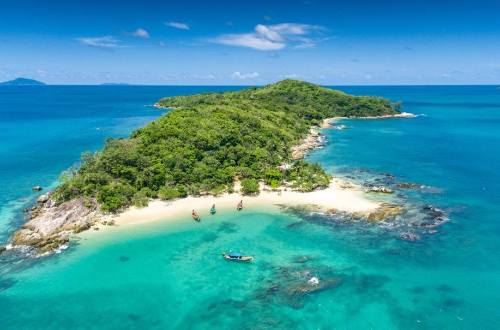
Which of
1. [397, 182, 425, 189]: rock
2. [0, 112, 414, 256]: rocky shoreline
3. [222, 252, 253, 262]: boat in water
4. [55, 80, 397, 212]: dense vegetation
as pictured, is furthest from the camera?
[397, 182, 425, 189]: rock

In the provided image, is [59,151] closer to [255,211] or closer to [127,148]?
[127,148]

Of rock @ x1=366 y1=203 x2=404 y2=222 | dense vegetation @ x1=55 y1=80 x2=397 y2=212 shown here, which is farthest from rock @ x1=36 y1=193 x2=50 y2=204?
rock @ x1=366 y1=203 x2=404 y2=222

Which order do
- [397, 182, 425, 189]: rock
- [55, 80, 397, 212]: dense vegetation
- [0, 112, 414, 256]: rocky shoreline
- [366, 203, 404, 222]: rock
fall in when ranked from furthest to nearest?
[397, 182, 425, 189]: rock → [55, 80, 397, 212]: dense vegetation → [366, 203, 404, 222]: rock → [0, 112, 414, 256]: rocky shoreline

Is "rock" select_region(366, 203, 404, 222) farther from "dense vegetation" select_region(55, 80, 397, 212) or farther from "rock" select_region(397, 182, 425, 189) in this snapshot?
"dense vegetation" select_region(55, 80, 397, 212)

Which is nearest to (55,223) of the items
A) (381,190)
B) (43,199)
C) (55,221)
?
(55,221)

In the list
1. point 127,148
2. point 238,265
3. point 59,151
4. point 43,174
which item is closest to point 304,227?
point 238,265

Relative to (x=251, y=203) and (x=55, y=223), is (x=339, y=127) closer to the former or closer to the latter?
(x=251, y=203)
